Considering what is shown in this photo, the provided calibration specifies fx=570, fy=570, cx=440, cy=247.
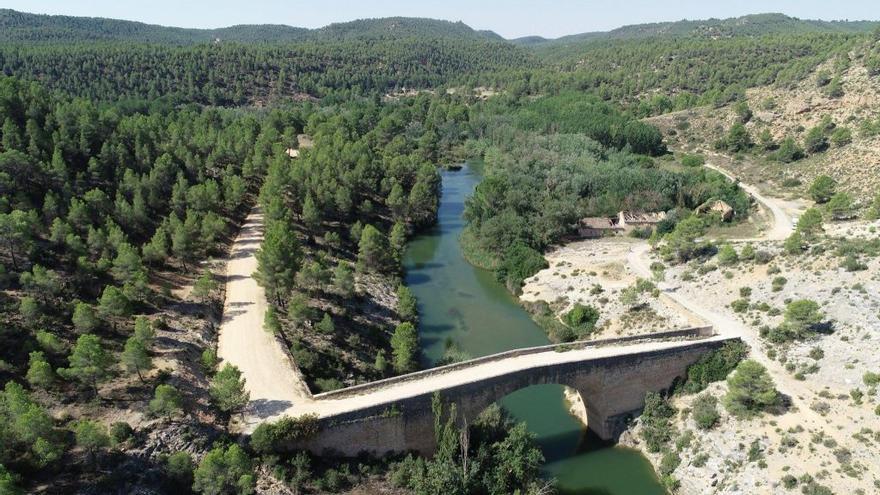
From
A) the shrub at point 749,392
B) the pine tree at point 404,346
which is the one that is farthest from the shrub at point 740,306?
the pine tree at point 404,346

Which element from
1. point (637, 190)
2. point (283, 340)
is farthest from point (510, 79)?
point (283, 340)

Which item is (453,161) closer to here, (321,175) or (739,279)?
(321,175)

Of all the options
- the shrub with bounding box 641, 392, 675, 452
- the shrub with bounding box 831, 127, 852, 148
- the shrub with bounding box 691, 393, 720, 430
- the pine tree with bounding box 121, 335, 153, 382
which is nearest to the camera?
the pine tree with bounding box 121, 335, 153, 382

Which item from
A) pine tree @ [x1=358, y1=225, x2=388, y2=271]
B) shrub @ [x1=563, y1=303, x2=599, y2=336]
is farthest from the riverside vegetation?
shrub @ [x1=563, y1=303, x2=599, y2=336]

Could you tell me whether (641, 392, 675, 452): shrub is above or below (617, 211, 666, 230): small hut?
below

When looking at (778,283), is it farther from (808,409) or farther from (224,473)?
(224,473)

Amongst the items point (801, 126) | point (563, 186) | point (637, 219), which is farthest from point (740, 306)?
point (801, 126)

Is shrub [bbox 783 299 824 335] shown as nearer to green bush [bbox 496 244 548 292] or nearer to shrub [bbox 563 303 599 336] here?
shrub [bbox 563 303 599 336]
